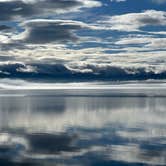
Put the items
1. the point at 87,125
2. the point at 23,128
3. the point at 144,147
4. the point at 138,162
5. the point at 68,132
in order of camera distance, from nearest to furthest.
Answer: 1. the point at 138,162
2. the point at 144,147
3. the point at 68,132
4. the point at 23,128
5. the point at 87,125

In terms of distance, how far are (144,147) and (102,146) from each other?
154 inches

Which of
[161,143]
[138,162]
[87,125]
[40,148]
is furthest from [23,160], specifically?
[87,125]

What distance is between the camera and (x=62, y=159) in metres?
39.6

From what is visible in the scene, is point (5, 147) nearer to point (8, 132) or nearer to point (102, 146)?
point (102, 146)

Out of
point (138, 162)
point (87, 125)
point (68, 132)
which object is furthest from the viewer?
point (87, 125)

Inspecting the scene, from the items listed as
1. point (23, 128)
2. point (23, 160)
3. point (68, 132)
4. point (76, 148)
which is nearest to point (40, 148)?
point (76, 148)

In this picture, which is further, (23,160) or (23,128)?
(23,128)

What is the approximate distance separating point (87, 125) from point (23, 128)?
30.8 ft

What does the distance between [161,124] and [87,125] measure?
10.2 metres

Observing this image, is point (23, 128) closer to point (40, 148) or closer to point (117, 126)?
point (117, 126)

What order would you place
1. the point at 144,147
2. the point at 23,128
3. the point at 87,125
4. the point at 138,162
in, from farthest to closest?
the point at 87,125 → the point at 23,128 → the point at 144,147 → the point at 138,162

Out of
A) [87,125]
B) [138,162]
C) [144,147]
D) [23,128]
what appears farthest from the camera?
[87,125]

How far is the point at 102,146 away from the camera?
152ft

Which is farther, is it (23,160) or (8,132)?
(8,132)
